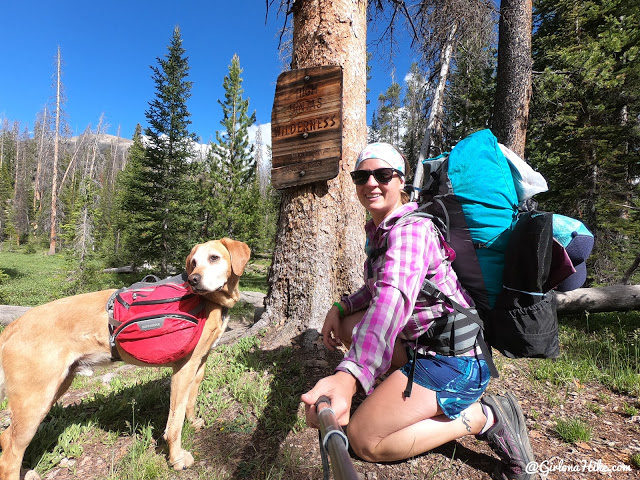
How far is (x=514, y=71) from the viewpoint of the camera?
19.7ft

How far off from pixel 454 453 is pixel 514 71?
6.87 metres

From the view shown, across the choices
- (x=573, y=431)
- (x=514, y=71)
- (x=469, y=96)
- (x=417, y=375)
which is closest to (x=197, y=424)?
(x=417, y=375)

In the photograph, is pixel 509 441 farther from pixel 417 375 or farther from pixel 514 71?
pixel 514 71

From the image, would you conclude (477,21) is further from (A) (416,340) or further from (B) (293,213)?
(A) (416,340)

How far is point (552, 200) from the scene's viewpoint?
9.34 metres

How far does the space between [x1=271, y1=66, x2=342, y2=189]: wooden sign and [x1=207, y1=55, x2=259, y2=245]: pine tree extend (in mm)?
14175

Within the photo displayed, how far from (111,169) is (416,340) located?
272 ft

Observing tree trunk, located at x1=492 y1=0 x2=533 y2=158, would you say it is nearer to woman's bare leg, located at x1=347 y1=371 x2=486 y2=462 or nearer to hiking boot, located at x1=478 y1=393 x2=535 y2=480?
hiking boot, located at x1=478 y1=393 x2=535 y2=480

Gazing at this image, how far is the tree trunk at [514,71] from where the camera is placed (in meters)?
5.94

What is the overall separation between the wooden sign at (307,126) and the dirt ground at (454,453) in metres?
2.31

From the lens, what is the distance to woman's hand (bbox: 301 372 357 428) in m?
1.10

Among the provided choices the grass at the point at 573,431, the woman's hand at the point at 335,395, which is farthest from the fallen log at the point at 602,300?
the woman's hand at the point at 335,395

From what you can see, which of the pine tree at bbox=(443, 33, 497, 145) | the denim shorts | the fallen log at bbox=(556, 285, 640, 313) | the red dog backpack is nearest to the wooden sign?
the red dog backpack

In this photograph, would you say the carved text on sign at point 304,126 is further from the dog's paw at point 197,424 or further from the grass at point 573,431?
the grass at point 573,431
